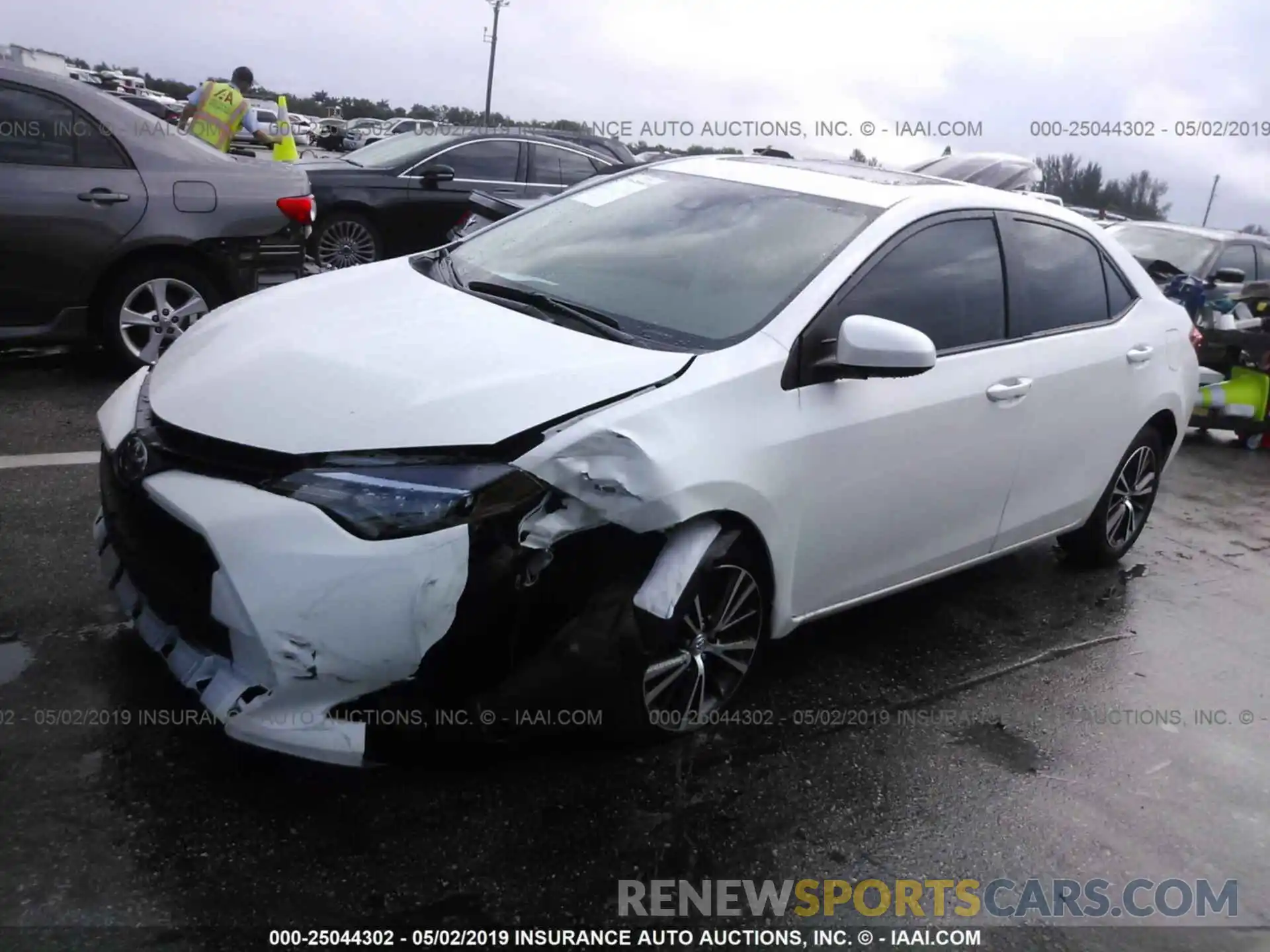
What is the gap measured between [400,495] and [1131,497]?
3.70m

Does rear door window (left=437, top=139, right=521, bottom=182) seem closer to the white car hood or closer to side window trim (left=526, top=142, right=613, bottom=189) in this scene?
side window trim (left=526, top=142, right=613, bottom=189)

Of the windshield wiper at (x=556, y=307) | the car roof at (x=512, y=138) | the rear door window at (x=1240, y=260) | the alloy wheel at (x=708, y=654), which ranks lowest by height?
the alloy wheel at (x=708, y=654)

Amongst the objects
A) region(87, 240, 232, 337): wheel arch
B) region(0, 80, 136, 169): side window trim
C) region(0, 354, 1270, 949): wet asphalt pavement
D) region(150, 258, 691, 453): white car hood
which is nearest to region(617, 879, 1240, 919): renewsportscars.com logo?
region(0, 354, 1270, 949): wet asphalt pavement

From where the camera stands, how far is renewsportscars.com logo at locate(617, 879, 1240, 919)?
2713 millimetres

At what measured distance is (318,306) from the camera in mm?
3496

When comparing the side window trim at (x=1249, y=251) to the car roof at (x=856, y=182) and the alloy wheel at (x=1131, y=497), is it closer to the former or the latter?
the alloy wheel at (x=1131, y=497)

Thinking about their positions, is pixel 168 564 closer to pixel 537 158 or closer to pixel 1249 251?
pixel 537 158

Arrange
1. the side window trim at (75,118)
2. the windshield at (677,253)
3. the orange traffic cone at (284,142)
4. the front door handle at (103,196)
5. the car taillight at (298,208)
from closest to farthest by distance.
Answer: the windshield at (677,253)
the side window trim at (75,118)
the front door handle at (103,196)
the car taillight at (298,208)
the orange traffic cone at (284,142)

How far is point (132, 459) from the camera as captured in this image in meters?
2.89

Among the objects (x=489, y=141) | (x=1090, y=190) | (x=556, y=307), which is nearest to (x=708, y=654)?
(x=556, y=307)

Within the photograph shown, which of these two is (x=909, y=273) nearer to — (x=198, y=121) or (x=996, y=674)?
(x=996, y=674)

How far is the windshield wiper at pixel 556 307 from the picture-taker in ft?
10.8

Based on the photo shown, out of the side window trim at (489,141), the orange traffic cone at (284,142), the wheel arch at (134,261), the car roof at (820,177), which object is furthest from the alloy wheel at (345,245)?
the car roof at (820,177)

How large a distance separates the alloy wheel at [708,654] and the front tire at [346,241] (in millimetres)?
7526
